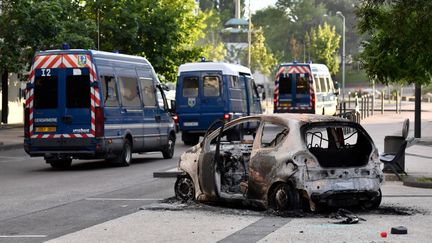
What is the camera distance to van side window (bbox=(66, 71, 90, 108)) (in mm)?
23703

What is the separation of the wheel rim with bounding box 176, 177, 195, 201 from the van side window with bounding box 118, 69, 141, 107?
877 centimetres

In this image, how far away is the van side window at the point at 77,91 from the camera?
23.7 meters

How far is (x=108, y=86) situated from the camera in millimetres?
24172

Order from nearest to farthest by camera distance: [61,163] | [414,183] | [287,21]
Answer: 1. [414,183]
2. [61,163]
3. [287,21]

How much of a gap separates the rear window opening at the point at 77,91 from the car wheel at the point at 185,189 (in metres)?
7.74

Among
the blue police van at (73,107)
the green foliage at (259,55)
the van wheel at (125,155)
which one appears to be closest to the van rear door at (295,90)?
the van wheel at (125,155)

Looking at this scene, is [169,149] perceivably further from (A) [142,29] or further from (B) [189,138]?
(A) [142,29]

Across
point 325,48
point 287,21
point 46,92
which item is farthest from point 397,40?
point 287,21

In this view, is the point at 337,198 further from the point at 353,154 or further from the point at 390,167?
the point at 390,167

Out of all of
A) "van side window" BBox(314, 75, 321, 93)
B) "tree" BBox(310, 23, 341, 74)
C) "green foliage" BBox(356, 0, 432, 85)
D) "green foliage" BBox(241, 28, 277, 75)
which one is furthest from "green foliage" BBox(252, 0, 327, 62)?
"green foliage" BBox(356, 0, 432, 85)

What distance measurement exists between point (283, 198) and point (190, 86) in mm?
19637

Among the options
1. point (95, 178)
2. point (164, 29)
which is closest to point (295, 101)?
point (164, 29)

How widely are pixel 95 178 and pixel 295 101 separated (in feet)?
87.8

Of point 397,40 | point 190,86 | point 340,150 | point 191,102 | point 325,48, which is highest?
point 325,48
